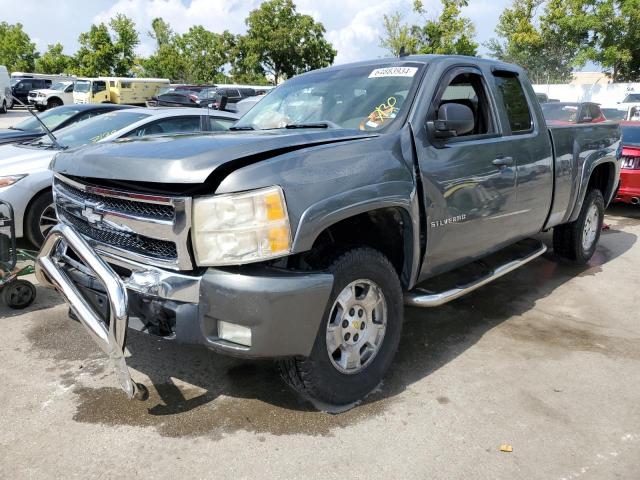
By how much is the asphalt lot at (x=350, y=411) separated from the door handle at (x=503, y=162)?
1292 mm

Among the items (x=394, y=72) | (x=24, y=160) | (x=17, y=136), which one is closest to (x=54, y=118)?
(x=17, y=136)

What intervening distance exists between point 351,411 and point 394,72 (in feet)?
7.35

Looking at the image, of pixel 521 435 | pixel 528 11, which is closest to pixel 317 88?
pixel 521 435

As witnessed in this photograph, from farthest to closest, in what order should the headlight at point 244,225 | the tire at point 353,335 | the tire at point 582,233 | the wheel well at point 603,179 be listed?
the wheel well at point 603,179, the tire at point 582,233, the tire at point 353,335, the headlight at point 244,225

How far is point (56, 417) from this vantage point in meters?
3.11

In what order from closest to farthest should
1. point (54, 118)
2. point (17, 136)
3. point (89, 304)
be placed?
point (89, 304) → point (17, 136) → point (54, 118)

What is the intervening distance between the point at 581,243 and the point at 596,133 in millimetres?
1147

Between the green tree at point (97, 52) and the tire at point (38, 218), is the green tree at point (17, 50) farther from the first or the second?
the tire at point (38, 218)

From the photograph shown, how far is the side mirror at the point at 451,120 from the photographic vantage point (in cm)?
351

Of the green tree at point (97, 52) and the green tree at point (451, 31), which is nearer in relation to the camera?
the green tree at point (451, 31)

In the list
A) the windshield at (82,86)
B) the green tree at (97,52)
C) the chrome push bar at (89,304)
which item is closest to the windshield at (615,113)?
the chrome push bar at (89,304)

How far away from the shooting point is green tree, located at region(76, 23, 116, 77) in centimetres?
4888

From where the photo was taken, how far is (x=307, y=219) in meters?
2.68

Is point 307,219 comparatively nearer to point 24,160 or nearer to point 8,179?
point 8,179
